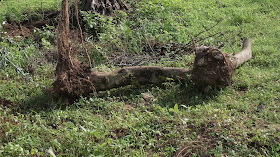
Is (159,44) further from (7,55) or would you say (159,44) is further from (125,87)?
(7,55)

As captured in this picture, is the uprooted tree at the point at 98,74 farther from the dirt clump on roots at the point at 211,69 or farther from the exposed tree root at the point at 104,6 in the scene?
the exposed tree root at the point at 104,6

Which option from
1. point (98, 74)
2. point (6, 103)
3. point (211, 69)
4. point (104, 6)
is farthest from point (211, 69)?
point (104, 6)

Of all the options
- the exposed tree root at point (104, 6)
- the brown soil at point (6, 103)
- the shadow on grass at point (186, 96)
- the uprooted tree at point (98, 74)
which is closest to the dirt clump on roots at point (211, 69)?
the uprooted tree at point (98, 74)

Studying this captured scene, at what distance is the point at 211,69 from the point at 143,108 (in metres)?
1.12

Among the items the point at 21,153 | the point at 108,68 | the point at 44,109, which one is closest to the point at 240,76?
the point at 108,68

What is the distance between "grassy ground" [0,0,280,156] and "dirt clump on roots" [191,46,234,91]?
0.18 metres

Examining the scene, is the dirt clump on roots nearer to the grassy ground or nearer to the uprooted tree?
the uprooted tree

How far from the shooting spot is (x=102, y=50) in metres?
6.27

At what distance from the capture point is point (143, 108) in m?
4.29

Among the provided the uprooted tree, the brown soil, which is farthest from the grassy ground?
the uprooted tree

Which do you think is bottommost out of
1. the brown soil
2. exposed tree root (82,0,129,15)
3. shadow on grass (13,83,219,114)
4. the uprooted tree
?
the brown soil

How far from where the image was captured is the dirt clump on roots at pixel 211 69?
446 centimetres

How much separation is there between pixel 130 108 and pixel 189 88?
99 centimetres

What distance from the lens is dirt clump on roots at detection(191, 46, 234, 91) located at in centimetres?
446
